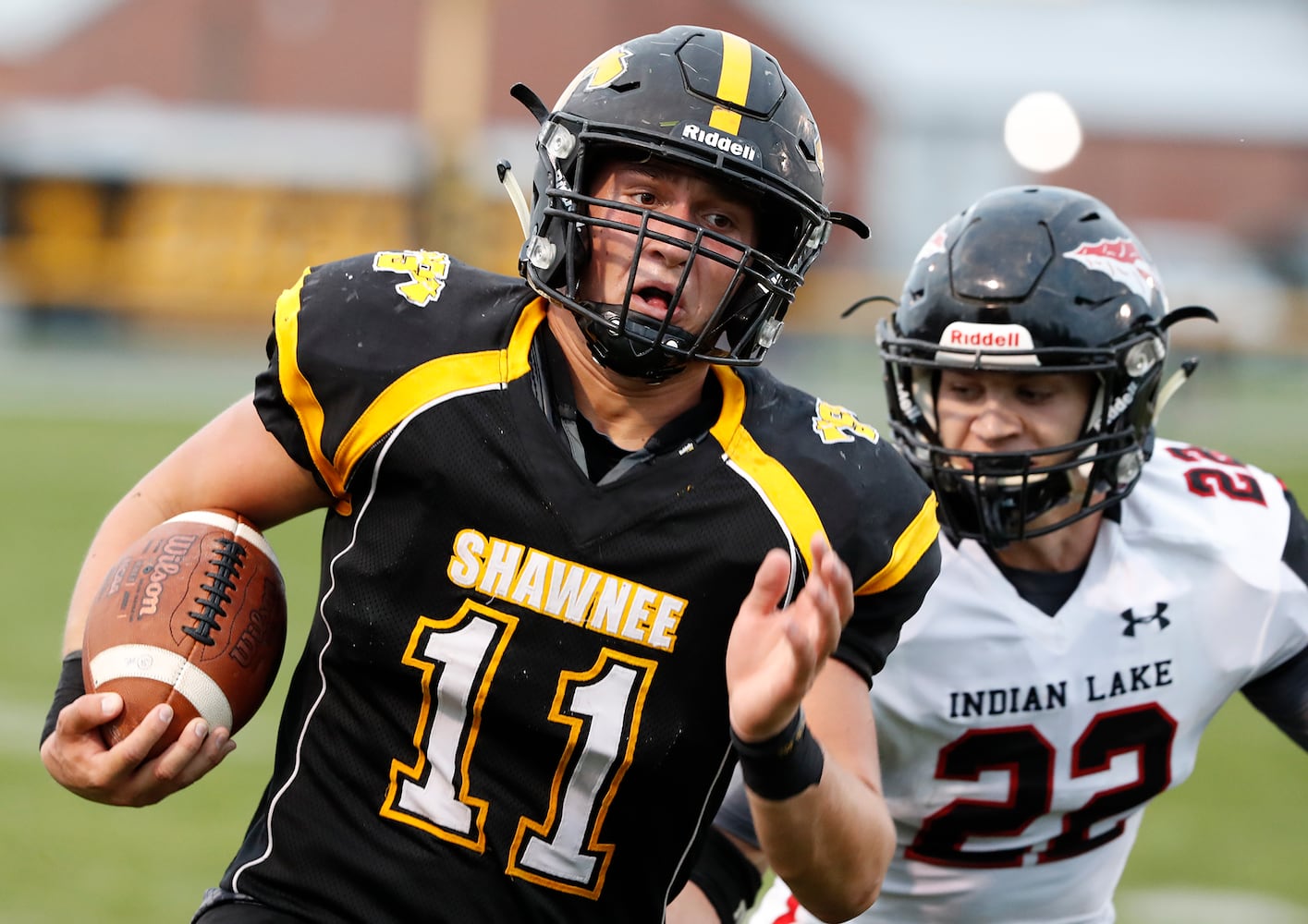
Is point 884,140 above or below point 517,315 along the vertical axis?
below

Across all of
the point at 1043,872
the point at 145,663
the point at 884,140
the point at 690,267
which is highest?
the point at 690,267

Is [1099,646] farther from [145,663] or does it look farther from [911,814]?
[145,663]

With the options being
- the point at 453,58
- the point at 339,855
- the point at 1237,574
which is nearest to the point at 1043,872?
the point at 1237,574

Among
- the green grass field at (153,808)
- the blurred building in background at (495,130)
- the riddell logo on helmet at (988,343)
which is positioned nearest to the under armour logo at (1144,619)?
the riddell logo on helmet at (988,343)

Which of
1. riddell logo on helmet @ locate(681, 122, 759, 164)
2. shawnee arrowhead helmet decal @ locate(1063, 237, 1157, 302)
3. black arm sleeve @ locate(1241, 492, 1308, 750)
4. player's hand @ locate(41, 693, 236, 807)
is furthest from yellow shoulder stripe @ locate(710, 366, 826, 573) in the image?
black arm sleeve @ locate(1241, 492, 1308, 750)

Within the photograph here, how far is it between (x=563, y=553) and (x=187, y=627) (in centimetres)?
59

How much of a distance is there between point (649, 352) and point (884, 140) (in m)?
34.6

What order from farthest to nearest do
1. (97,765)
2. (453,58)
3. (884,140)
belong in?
(884,140)
(453,58)
(97,765)

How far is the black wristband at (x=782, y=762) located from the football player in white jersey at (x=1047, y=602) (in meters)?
0.97

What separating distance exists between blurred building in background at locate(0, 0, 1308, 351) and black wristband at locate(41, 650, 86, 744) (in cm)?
1843

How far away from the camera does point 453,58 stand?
3045cm

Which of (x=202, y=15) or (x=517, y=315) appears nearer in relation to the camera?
(x=517, y=315)

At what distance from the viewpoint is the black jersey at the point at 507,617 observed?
2539 millimetres

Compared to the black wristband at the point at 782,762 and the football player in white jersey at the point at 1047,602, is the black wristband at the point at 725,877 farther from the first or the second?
the black wristband at the point at 782,762
